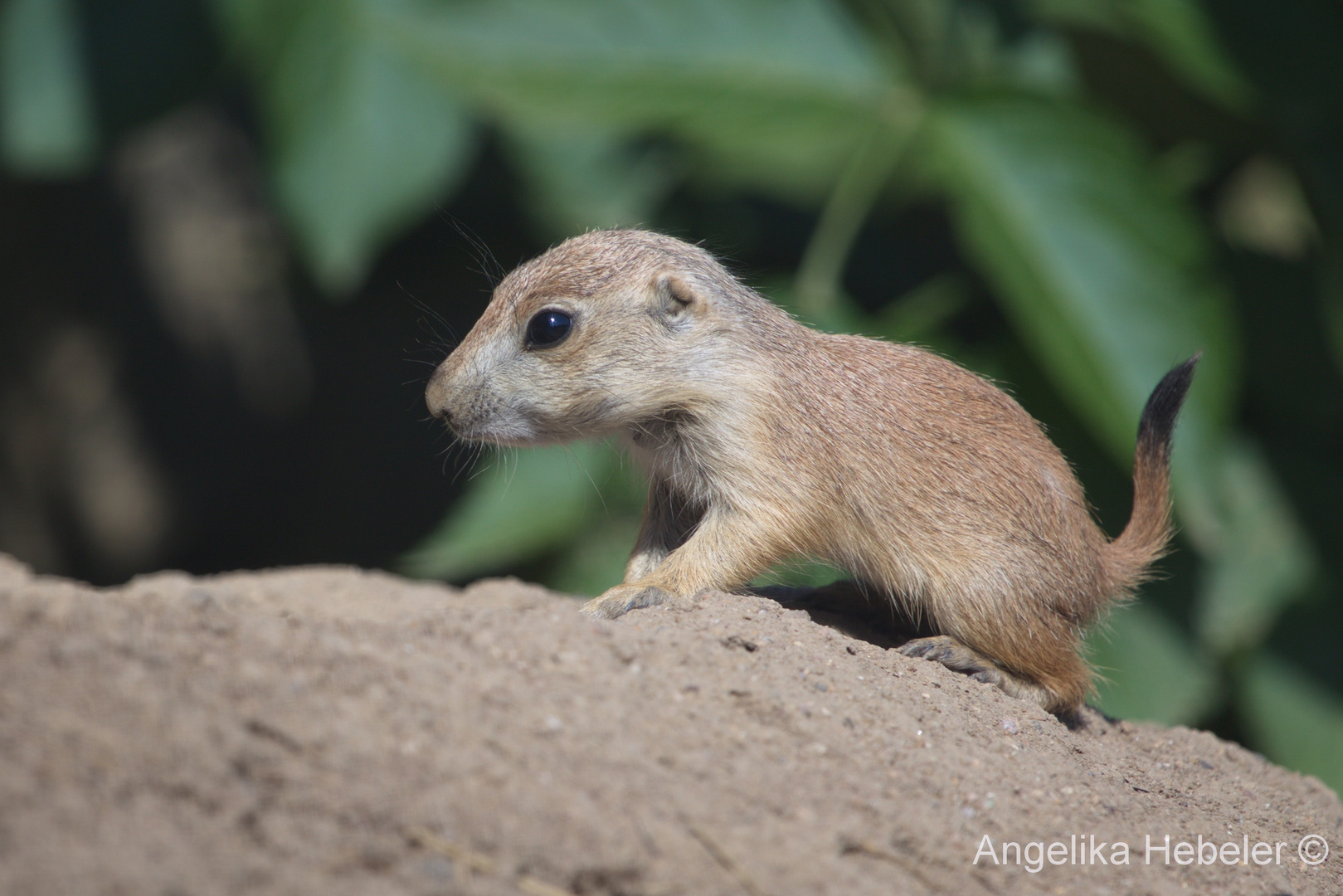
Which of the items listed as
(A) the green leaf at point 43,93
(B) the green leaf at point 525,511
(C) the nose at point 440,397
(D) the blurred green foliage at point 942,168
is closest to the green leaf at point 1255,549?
(D) the blurred green foliage at point 942,168

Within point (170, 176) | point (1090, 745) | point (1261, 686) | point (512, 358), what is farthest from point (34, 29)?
point (1261, 686)

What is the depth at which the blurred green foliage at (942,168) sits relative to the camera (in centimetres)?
524

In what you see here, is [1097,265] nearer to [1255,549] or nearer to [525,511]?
[1255,549]

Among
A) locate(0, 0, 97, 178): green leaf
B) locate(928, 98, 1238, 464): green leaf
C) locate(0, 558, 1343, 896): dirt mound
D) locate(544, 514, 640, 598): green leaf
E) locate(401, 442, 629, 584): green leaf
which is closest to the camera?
locate(0, 558, 1343, 896): dirt mound

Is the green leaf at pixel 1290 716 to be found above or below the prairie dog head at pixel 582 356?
below

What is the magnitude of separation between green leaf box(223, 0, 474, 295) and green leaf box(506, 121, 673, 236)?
0.96m

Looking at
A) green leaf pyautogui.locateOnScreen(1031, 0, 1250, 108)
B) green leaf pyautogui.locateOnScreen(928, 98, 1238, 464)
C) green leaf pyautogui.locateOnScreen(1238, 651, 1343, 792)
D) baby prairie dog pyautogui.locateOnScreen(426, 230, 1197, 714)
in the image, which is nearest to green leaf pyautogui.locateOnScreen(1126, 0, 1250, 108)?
green leaf pyautogui.locateOnScreen(1031, 0, 1250, 108)

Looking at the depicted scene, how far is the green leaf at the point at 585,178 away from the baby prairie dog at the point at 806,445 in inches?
111

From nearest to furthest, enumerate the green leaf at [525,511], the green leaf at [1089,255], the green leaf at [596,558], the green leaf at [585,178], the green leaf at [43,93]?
the green leaf at [1089,255] → the green leaf at [525,511] → the green leaf at [596,558] → the green leaf at [43,93] → the green leaf at [585,178]

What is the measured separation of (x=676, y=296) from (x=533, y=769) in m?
2.01

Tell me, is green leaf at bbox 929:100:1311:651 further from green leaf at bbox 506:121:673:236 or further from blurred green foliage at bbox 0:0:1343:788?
green leaf at bbox 506:121:673:236

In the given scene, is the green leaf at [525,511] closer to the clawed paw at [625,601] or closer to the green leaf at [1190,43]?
the clawed paw at [625,601]

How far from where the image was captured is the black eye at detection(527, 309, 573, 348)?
4012 mm

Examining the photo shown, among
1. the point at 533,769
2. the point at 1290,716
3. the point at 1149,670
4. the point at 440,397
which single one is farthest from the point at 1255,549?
the point at 533,769
